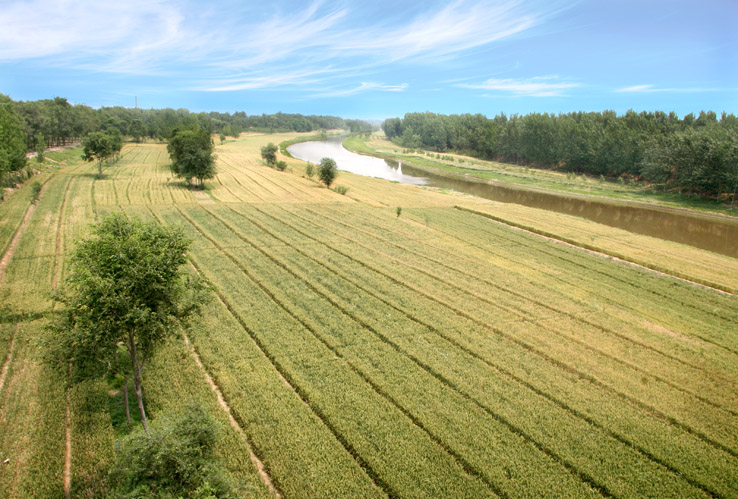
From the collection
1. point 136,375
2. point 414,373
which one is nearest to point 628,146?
point 414,373

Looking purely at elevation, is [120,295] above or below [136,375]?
above

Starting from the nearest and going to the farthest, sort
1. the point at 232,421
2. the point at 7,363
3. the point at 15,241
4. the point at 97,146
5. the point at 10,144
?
1. the point at 232,421
2. the point at 7,363
3. the point at 15,241
4. the point at 10,144
5. the point at 97,146

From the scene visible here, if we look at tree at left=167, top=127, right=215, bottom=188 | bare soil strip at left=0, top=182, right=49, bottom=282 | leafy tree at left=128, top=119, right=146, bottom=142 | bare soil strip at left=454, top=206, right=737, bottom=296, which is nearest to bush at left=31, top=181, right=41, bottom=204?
bare soil strip at left=0, top=182, right=49, bottom=282

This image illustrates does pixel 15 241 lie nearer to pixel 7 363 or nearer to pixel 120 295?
pixel 7 363

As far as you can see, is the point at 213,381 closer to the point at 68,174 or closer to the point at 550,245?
the point at 550,245

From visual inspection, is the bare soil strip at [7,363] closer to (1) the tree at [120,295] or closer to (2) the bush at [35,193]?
(1) the tree at [120,295]

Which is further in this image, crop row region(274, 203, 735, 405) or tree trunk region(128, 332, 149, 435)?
crop row region(274, 203, 735, 405)

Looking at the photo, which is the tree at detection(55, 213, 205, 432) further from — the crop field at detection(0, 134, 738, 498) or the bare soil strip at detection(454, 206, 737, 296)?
the bare soil strip at detection(454, 206, 737, 296)
